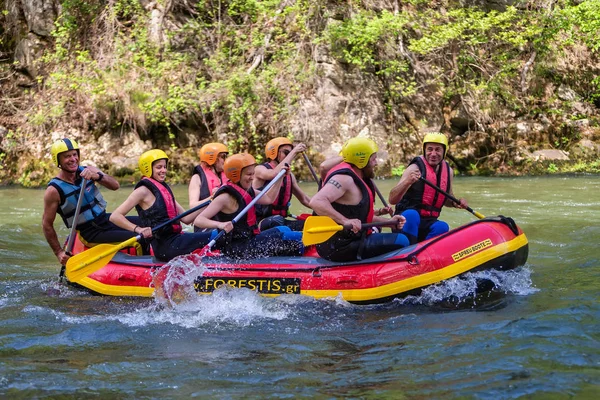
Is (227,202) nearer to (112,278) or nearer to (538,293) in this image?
(112,278)

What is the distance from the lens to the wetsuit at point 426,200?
21.9ft

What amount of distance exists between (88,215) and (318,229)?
257 centimetres

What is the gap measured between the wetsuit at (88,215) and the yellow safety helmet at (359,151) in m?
2.36

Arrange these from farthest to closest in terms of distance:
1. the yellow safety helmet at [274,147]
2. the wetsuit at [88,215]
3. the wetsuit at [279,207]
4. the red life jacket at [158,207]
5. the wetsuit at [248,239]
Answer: the yellow safety helmet at [274,147] < the wetsuit at [279,207] < the wetsuit at [88,215] < the red life jacket at [158,207] < the wetsuit at [248,239]

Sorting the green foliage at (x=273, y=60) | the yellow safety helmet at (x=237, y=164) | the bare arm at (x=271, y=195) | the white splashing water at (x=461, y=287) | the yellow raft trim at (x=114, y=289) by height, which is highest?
the green foliage at (x=273, y=60)

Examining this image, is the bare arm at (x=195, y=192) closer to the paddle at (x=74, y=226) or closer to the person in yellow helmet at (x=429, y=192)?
the paddle at (x=74, y=226)

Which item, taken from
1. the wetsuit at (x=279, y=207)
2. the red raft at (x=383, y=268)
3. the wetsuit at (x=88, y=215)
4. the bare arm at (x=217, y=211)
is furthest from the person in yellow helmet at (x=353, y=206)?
the wetsuit at (x=88, y=215)

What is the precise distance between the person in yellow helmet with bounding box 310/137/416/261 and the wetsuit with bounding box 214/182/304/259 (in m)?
0.48

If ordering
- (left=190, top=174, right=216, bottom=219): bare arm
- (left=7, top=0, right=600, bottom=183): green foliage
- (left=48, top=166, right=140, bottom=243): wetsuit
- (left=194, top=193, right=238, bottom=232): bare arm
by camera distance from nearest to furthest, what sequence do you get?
1. (left=194, top=193, right=238, bottom=232): bare arm
2. (left=48, top=166, right=140, bottom=243): wetsuit
3. (left=190, top=174, right=216, bottom=219): bare arm
4. (left=7, top=0, right=600, bottom=183): green foliage

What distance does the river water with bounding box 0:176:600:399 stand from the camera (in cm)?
387

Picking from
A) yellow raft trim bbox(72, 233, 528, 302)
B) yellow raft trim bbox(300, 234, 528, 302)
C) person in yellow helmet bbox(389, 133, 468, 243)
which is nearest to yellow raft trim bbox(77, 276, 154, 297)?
yellow raft trim bbox(72, 233, 528, 302)

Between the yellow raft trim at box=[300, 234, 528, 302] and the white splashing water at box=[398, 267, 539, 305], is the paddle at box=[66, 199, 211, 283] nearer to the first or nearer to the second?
the yellow raft trim at box=[300, 234, 528, 302]

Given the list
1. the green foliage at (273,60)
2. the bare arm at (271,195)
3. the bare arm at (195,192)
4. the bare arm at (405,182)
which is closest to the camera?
the bare arm at (405,182)

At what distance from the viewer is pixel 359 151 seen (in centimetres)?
575
